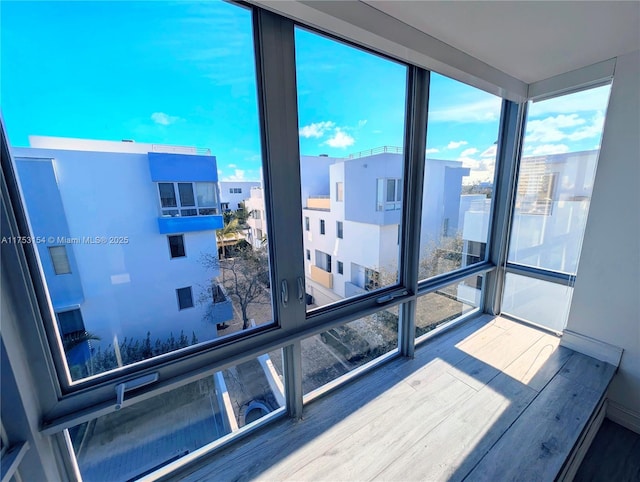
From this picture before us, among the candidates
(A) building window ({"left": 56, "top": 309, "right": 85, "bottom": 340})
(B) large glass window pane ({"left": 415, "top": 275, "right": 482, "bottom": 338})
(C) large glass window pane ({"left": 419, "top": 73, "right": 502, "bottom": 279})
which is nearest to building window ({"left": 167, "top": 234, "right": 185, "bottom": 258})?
(A) building window ({"left": 56, "top": 309, "right": 85, "bottom": 340})

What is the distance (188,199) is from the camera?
3.54 ft

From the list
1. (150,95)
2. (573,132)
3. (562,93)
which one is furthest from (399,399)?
(562,93)

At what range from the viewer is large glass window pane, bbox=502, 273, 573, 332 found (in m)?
2.17

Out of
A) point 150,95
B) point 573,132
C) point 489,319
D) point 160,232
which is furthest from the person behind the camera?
point 489,319

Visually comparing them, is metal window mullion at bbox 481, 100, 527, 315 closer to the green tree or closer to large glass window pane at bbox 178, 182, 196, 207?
the green tree

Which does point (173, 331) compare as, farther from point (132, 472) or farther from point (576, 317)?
point (576, 317)

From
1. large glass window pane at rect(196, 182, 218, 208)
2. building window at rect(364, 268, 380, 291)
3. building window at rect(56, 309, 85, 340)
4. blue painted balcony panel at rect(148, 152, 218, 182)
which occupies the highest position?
blue painted balcony panel at rect(148, 152, 218, 182)

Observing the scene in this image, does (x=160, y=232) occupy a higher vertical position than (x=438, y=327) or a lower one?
higher

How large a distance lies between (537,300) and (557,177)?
1136 mm

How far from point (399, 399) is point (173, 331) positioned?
142 centimetres

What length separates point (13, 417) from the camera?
0.81m

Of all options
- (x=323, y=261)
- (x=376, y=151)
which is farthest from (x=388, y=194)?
(x=323, y=261)

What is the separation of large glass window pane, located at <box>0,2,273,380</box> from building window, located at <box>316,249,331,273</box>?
15.4 inches

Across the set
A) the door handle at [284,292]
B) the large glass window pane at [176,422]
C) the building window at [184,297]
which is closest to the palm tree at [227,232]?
the building window at [184,297]
